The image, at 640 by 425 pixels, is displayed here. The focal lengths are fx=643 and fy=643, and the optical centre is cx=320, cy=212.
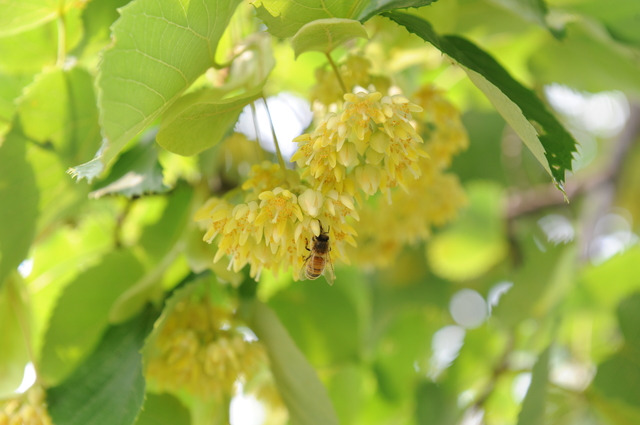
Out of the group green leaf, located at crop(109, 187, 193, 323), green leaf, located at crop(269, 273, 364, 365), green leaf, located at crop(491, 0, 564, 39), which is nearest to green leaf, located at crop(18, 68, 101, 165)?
green leaf, located at crop(109, 187, 193, 323)

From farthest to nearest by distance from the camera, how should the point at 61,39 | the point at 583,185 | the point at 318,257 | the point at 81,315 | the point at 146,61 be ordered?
the point at 583,185 → the point at 81,315 → the point at 61,39 → the point at 318,257 → the point at 146,61

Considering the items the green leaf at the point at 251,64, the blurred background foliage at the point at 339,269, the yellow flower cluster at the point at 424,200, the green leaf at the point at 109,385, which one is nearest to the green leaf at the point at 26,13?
the blurred background foliage at the point at 339,269

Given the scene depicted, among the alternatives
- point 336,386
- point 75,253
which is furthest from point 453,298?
point 75,253

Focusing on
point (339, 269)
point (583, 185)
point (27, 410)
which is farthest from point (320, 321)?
point (583, 185)

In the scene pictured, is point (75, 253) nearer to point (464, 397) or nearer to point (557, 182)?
point (464, 397)

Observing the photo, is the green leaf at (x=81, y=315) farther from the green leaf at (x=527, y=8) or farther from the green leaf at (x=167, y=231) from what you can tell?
the green leaf at (x=527, y=8)

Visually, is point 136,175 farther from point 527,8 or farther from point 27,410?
point 527,8

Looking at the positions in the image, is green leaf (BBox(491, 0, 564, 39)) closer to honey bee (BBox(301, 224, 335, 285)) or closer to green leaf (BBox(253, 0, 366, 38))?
green leaf (BBox(253, 0, 366, 38))
